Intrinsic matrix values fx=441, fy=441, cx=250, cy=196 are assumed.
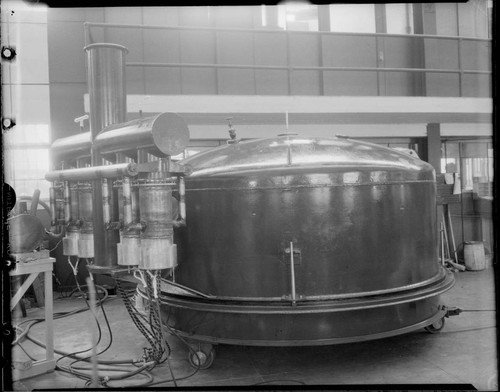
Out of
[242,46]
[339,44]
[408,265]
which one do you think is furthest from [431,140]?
[408,265]

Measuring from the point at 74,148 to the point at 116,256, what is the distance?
1261mm

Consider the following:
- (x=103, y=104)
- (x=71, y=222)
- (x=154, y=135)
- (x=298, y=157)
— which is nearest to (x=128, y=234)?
(x=154, y=135)

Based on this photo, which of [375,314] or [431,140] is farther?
[431,140]

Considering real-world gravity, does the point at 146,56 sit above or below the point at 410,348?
above

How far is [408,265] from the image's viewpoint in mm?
4145

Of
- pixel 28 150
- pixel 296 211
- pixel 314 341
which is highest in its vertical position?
pixel 28 150

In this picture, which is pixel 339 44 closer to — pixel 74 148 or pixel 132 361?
pixel 74 148

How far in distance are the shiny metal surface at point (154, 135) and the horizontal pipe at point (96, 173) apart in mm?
196

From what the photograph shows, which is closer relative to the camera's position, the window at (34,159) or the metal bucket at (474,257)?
the window at (34,159)

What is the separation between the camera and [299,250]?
12.5 feet

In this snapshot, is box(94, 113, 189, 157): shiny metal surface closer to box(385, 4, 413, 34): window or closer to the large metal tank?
A: the large metal tank

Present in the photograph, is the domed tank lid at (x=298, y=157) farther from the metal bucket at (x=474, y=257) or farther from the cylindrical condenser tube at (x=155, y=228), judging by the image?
the metal bucket at (x=474, y=257)

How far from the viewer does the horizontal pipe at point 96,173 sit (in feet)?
11.2

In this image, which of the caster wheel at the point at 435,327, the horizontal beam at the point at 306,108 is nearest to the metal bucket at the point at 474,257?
the horizontal beam at the point at 306,108
